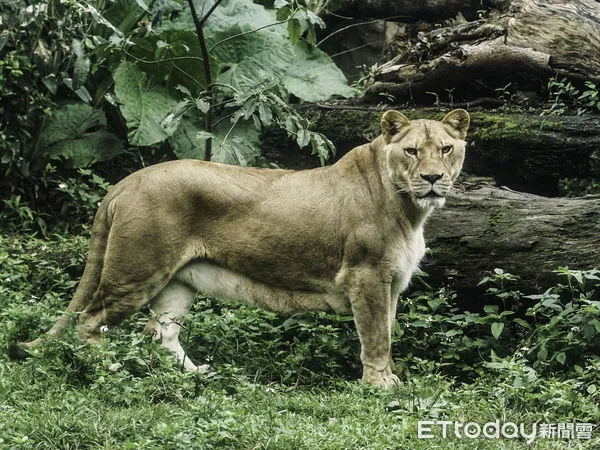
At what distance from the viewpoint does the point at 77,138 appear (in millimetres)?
10812

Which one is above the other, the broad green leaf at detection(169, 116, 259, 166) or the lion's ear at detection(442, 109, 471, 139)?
the lion's ear at detection(442, 109, 471, 139)

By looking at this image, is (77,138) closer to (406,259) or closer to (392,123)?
(392,123)

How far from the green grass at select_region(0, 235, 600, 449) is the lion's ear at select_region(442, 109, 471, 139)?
5.34 feet

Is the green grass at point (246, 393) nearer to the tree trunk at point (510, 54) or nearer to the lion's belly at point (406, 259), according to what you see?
the lion's belly at point (406, 259)

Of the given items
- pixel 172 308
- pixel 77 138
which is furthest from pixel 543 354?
pixel 77 138

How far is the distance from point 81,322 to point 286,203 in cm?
169

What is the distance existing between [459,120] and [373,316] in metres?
1.56

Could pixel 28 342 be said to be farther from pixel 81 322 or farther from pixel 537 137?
pixel 537 137

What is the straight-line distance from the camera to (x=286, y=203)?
741cm

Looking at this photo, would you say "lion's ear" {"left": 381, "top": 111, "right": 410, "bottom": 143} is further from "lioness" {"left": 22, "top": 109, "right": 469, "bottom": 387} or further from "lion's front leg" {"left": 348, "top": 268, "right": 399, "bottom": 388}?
"lion's front leg" {"left": 348, "top": 268, "right": 399, "bottom": 388}

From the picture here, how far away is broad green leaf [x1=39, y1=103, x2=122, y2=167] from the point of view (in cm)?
1063

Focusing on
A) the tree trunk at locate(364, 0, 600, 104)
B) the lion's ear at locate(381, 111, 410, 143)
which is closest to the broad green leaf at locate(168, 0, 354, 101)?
the tree trunk at locate(364, 0, 600, 104)

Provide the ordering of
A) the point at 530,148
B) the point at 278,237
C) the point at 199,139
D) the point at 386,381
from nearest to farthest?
the point at 386,381 → the point at 278,237 → the point at 530,148 → the point at 199,139

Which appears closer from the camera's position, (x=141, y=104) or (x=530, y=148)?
(x=530, y=148)
